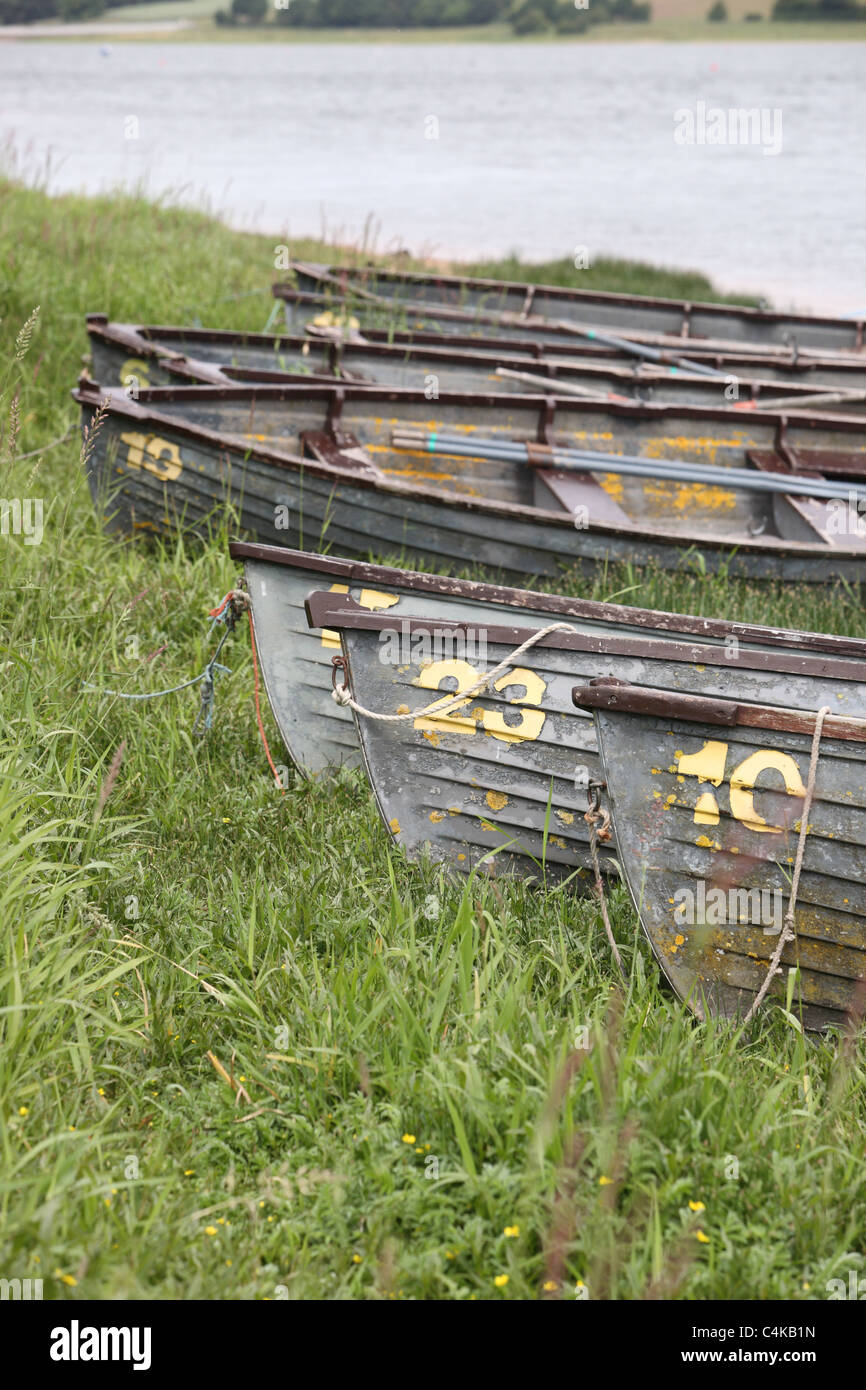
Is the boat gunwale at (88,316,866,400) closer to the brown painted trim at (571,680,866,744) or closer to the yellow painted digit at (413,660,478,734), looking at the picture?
the yellow painted digit at (413,660,478,734)

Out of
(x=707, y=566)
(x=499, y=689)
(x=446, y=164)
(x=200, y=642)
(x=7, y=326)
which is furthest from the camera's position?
(x=446, y=164)

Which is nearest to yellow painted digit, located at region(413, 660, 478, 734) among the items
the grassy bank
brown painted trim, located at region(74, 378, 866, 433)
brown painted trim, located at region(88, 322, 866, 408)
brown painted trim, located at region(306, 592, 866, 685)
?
brown painted trim, located at region(306, 592, 866, 685)

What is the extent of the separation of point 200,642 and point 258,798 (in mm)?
1110

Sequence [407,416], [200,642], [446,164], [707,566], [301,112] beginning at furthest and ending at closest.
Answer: [301,112]
[446,164]
[407,416]
[707,566]
[200,642]

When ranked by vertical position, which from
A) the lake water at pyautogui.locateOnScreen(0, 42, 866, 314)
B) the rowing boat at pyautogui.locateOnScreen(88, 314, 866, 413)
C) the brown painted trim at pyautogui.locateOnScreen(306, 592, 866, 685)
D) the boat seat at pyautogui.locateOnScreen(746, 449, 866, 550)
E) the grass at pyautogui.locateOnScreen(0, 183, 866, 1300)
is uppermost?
the lake water at pyautogui.locateOnScreen(0, 42, 866, 314)

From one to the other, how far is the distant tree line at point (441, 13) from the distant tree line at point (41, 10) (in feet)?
34.5

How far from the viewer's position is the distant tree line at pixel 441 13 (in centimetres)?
7719

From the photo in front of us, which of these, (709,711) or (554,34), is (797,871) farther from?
(554,34)

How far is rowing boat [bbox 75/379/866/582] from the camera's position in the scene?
554 centimetres

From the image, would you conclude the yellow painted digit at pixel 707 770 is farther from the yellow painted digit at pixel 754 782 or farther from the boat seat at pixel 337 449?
the boat seat at pixel 337 449

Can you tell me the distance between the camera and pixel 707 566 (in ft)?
18.1

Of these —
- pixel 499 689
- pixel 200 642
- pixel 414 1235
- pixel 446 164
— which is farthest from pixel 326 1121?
pixel 446 164

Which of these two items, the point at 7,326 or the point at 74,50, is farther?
the point at 74,50

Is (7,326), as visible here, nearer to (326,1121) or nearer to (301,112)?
(326,1121)
